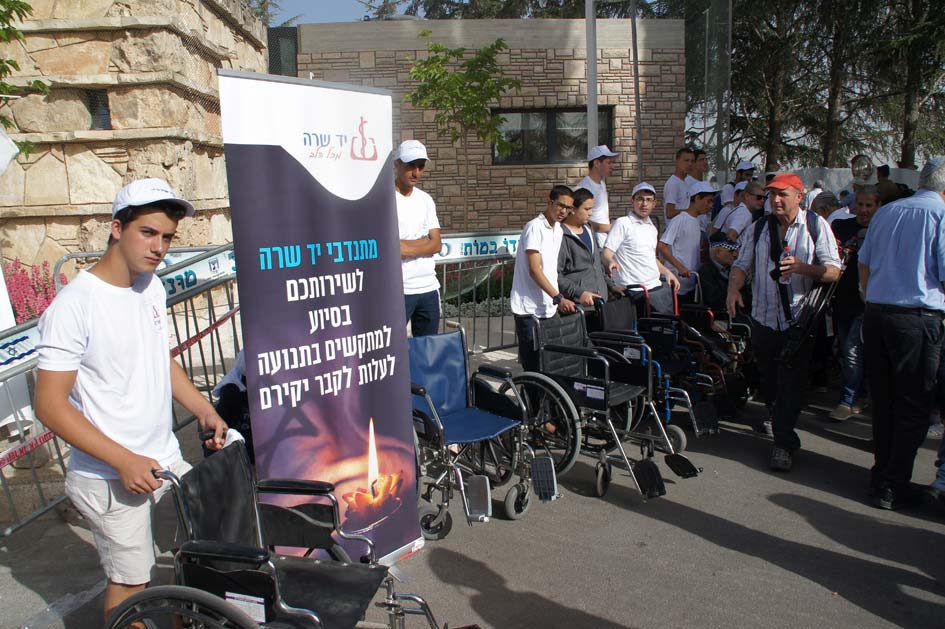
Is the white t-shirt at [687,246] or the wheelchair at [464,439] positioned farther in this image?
the white t-shirt at [687,246]

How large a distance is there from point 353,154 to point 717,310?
4493mm

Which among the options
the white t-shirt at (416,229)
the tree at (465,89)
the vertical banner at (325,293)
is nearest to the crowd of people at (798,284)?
the white t-shirt at (416,229)

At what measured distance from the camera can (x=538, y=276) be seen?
17.6ft

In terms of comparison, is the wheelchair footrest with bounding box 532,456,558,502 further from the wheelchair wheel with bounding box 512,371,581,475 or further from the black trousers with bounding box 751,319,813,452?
the black trousers with bounding box 751,319,813,452

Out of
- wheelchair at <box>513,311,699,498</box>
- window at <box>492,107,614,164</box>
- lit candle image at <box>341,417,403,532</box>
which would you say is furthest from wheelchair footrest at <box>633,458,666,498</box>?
window at <box>492,107,614,164</box>

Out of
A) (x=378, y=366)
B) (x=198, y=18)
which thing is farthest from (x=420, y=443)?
(x=198, y=18)

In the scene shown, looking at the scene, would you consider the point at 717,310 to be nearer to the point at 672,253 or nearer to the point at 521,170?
the point at 672,253

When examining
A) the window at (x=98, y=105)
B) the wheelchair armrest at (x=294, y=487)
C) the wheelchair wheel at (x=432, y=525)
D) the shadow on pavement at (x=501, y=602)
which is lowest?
the shadow on pavement at (x=501, y=602)

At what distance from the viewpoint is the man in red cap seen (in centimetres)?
495

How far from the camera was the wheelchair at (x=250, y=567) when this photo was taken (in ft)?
7.52

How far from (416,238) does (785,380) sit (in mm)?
2655

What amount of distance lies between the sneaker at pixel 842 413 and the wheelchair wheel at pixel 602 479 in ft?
8.18

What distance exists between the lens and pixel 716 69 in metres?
13.2

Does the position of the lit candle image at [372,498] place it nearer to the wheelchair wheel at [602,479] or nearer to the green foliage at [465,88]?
the wheelchair wheel at [602,479]
